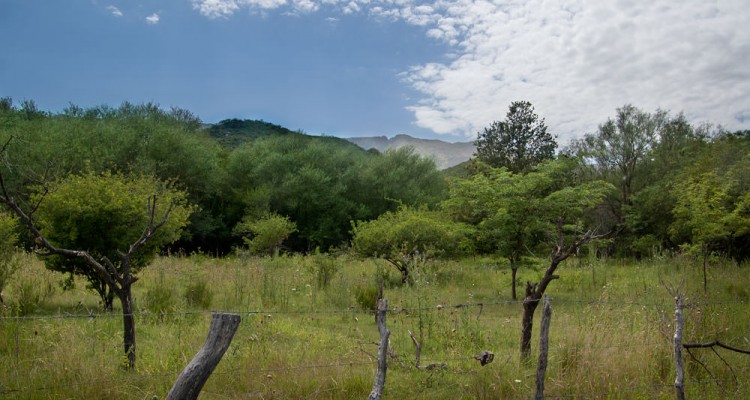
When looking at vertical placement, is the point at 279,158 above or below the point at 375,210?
above

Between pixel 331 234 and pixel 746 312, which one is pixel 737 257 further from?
pixel 331 234

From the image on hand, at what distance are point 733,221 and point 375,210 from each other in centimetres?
2217

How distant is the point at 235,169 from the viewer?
33.7m

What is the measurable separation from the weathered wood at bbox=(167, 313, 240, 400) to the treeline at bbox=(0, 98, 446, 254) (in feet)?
75.6

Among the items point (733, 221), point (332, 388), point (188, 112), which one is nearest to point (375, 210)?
point (733, 221)

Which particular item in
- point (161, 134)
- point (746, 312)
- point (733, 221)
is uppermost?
point (161, 134)

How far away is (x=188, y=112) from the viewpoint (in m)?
51.1

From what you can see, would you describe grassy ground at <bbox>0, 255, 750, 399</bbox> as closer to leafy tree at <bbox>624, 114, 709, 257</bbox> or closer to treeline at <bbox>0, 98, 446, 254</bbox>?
leafy tree at <bbox>624, 114, 709, 257</bbox>

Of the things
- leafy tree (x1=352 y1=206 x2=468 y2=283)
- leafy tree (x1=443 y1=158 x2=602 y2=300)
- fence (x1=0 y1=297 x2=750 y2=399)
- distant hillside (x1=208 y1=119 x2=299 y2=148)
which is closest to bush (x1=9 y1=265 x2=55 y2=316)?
fence (x1=0 y1=297 x2=750 y2=399)

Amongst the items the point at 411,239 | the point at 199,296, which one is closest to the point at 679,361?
the point at 199,296

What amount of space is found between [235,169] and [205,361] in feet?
103

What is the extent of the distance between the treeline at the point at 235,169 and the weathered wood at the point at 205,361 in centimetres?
2303

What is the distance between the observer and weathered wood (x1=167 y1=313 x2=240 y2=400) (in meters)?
3.41

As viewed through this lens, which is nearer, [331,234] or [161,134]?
[161,134]
